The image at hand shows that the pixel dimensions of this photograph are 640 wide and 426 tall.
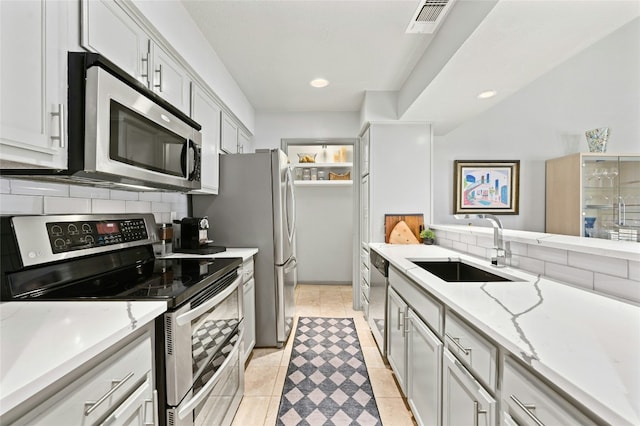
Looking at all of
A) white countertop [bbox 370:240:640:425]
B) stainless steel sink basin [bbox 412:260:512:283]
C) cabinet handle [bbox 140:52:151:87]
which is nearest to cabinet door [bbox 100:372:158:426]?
white countertop [bbox 370:240:640:425]

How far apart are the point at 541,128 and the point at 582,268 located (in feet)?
10.8

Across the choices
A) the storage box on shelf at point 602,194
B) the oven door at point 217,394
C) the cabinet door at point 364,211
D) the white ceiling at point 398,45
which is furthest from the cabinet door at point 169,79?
the storage box on shelf at point 602,194

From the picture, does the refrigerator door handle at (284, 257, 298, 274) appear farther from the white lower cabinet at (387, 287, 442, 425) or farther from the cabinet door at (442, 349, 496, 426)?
the cabinet door at (442, 349, 496, 426)

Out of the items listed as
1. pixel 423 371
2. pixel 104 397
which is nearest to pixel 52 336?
pixel 104 397

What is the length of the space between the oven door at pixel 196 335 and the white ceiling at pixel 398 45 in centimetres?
171

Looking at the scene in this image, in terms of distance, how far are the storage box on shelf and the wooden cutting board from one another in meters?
1.86

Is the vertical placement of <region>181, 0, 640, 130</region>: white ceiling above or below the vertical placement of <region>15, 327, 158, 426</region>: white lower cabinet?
above

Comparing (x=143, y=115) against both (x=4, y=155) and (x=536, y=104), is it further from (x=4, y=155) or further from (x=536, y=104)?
(x=536, y=104)

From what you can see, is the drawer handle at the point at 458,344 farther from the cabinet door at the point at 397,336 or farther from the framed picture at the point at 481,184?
the framed picture at the point at 481,184

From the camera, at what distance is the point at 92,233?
54.2 inches

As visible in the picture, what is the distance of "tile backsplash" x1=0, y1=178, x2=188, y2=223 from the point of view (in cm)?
111

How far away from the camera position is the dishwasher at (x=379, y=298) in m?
2.20

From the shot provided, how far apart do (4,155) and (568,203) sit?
456cm

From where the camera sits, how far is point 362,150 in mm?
3506
